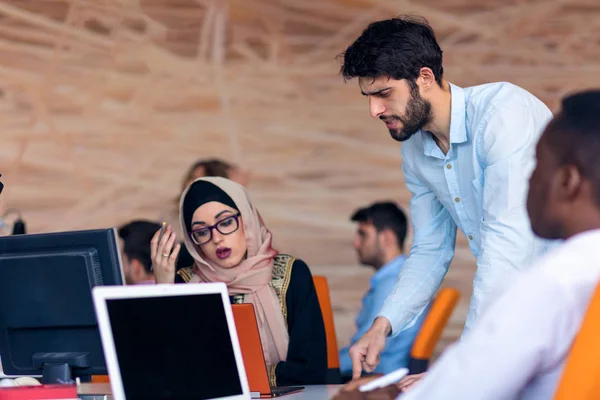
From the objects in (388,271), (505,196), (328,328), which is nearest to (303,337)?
(328,328)

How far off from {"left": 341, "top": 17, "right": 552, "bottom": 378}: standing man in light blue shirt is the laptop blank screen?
0.34 metres

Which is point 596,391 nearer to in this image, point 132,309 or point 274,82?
point 132,309

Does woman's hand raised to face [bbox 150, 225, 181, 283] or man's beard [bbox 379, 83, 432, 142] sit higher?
man's beard [bbox 379, 83, 432, 142]

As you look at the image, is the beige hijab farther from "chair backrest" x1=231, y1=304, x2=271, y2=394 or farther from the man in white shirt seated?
the man in white shirt seated

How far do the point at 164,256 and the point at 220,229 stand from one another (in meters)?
0.29

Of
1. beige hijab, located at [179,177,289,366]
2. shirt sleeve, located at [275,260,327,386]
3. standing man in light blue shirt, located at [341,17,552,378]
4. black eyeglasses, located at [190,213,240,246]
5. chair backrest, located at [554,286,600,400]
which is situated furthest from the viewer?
black eyeglasses, located at [190,213,240,246]

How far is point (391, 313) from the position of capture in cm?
234

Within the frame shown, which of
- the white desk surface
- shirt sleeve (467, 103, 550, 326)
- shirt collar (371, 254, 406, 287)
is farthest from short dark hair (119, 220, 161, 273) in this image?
shirt sleeve (467, 103, 550, 326)

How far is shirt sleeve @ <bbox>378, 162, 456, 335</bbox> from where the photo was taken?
2402mm

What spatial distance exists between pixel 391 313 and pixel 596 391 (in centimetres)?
124

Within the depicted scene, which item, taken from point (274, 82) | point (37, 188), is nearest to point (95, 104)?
point (37, 188)

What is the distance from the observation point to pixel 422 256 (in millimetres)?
2537

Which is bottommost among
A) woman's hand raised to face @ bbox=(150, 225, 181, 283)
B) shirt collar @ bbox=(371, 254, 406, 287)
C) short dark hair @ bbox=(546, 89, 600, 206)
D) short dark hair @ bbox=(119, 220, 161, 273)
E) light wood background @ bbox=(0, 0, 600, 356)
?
short dark hair @ bbox=(546, 89, 600, 206)

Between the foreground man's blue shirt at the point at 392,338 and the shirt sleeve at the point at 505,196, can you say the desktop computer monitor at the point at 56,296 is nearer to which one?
the shirt sleeve at the point at 505,196
